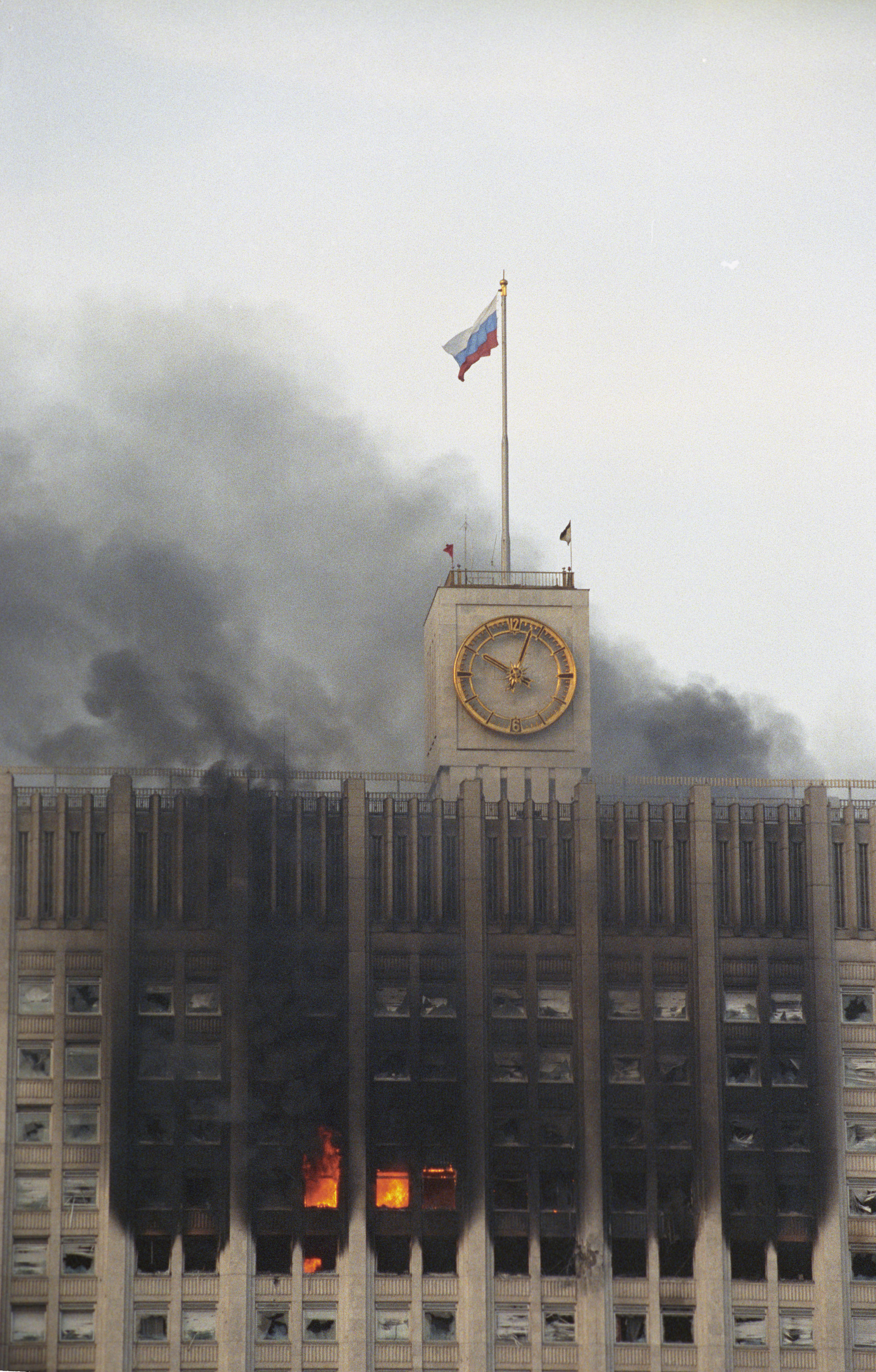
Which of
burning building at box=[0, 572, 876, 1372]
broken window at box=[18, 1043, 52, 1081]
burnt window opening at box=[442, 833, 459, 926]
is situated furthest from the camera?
burnt window opening at box=[442, 833, 459, 926]

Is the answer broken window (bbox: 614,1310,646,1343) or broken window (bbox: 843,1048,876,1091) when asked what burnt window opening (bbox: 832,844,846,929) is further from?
broken window (bbox: 614,1310,646,1343)

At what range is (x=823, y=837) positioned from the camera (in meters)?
64.9

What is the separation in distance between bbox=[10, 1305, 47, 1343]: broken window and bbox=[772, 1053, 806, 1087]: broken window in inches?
982

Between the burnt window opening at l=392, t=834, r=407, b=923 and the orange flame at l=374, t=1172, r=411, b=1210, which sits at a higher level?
the burnt window opening at l=392, t=834, r=407, b=923

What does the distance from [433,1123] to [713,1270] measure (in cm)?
1020

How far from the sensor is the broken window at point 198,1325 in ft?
202

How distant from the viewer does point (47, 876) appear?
63.7 meters

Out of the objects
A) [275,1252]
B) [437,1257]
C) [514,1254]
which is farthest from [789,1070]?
[275,1252]

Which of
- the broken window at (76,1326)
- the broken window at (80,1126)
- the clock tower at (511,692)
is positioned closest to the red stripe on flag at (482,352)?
the clock tower at (511,692)

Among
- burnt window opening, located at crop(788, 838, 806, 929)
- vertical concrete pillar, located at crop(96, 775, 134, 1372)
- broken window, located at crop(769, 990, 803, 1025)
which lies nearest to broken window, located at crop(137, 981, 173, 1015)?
vertical concrete pillar, located at crop(96, 775, 134, 1372)

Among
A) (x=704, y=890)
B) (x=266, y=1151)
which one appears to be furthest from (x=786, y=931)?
(x=266, y=1151)

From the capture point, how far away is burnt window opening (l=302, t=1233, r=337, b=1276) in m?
61.9

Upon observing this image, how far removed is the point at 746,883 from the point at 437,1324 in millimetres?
17668

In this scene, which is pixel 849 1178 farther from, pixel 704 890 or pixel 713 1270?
pixel 704 890
